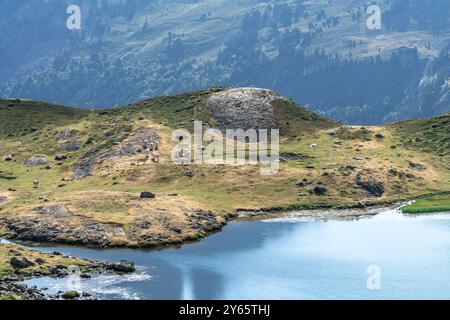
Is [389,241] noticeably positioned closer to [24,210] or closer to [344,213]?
[344,213]

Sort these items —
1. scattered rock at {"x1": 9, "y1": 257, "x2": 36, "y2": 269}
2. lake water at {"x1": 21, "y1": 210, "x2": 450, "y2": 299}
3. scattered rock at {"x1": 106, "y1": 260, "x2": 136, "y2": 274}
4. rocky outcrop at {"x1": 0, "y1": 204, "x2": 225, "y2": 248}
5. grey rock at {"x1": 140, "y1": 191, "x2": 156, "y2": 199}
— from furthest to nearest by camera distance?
grey rock at {"x1": 140, "y1": 191, "x2": 156, "y2": 199} → rocky outcrop at {"x1": 0, "y1": 204, "x2": 225, "y2": 248} → scattered rock at {"x1": 106, "y1": 260, "x2": 136, "y2": 274} → scattered rock at {"x1": 9, "y1": 257, "x2": 36, "y2": 269} → lake water at {"x1": 21, "y1": 210, "x2": 450, "y2": 299}

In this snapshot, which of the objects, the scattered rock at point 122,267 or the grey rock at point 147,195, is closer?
the scattered rock at point 122,267

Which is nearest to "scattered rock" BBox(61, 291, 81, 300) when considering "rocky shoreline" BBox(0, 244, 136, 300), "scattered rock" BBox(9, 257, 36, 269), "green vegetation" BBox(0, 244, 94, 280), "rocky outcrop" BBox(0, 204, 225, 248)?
"rocky shoreline" BBox(0, 244, 136, 300)

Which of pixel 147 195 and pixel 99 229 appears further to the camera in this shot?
pixel 147 195

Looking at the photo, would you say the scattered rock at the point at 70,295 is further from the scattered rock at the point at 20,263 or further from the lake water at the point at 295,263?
the scattered rock at the point at 20,263

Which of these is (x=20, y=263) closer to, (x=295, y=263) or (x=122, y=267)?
(x=122, y=267)

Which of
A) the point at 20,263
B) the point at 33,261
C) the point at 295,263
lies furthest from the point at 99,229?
the point at 295,263

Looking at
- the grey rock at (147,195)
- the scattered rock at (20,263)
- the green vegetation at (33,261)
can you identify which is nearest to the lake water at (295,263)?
the green vegetation at (33,261)

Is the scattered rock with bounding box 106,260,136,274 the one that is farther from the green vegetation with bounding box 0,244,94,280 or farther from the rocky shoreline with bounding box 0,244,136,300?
the green vegetation with bounding box 0,244,94,280

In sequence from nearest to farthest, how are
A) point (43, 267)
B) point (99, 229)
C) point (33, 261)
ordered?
point (43, 267), point (33, 261), point (99, 229)

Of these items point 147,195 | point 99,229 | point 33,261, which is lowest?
point 33,261
